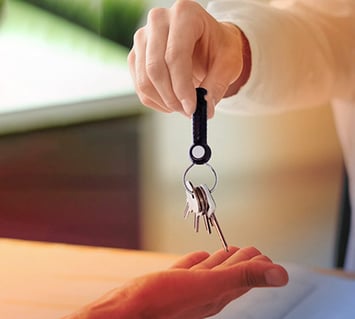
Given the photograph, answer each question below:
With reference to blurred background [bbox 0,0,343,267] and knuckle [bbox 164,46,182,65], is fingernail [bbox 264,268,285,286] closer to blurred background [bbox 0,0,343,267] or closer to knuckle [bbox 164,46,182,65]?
knuckle [bbox 164,46,182,65]

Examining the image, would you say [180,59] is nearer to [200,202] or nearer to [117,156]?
[200,202]

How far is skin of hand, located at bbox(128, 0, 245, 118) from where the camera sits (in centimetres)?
27

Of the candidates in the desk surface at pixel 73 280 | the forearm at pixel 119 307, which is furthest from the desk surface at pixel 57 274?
the forearm at pixel 119 307

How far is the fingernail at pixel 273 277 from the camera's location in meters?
0.25

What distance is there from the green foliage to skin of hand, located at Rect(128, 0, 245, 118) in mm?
239

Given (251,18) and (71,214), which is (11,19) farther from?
(251,18)

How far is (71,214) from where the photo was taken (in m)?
0.63

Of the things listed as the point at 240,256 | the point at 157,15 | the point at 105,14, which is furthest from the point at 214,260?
the point at 105,14

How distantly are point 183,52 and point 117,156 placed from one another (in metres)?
0.36

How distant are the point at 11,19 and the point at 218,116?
0.95ft

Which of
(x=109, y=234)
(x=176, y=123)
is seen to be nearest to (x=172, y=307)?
(x=176, y=123)

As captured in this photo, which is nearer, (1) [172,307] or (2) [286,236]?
(1) [172,307]

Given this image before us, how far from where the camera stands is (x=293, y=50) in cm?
42

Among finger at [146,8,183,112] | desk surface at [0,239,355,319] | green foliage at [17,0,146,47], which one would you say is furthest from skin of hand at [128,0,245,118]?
green foliage at [17,0,146,47]
